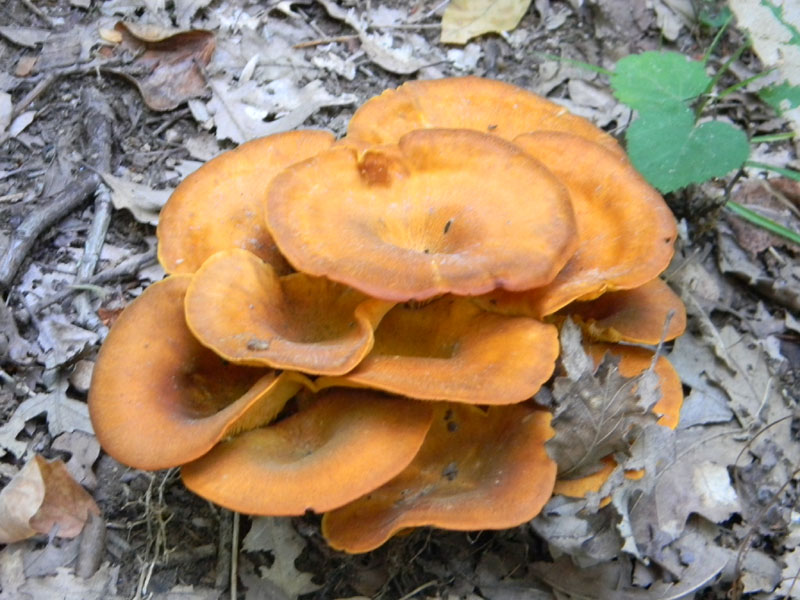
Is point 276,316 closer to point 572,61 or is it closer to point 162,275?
point 162,275

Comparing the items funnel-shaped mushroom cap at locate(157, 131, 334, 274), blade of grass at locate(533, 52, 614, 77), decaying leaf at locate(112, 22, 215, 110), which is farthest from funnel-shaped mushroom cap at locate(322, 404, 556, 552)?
decaying leaf at locate(112, 22, 215, 110)

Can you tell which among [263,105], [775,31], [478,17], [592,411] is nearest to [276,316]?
[592,411]

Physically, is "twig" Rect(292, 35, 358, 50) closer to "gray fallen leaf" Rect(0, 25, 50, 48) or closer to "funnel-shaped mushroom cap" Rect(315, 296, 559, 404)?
Answer: "gray fallen leaf" Rect(0, 25, 50, 48)

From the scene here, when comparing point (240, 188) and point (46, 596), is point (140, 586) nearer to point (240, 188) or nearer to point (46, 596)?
point (46, 596)

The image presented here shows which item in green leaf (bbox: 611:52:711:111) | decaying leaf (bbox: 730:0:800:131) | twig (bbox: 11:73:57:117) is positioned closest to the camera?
green leaf (bbox: 611:52:711:111)

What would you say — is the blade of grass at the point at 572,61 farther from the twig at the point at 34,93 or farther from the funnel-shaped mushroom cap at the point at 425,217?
the twig at the point at 34,93

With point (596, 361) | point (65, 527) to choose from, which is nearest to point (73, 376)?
point (65, 527)
